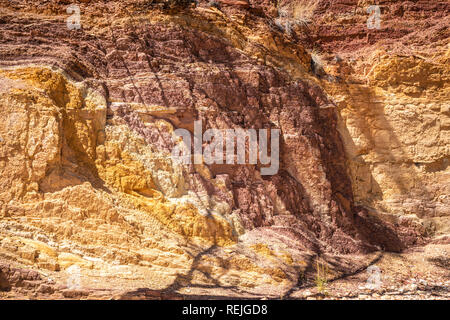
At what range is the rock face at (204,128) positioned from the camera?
272 inches

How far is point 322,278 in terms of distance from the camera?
24.9ft

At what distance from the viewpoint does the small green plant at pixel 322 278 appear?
23.2 feet

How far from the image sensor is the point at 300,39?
531 inches

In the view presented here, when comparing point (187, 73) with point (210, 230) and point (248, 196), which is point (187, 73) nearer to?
point (248, 196)

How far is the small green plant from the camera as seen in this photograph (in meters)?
7.07

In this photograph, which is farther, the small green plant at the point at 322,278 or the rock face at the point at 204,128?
the small green plant at the point at 322,278

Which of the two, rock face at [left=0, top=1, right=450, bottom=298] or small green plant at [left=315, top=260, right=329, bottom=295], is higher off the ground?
rock face at [left=0, top=1, right=450, bottom=298]

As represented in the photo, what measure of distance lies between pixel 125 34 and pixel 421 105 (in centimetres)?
778

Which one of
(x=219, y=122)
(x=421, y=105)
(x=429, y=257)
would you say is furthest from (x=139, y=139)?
(x=421, y=105)

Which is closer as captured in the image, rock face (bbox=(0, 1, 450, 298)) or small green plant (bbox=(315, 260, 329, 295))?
rock face (bbox=(0, 1, 450, 298))

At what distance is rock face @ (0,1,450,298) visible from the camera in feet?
22.7

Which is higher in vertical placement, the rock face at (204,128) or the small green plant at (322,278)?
the rock face at (204,128)

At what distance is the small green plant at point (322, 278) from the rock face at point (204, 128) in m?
0.25

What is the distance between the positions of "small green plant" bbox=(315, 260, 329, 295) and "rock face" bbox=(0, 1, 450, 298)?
253 millimetres
